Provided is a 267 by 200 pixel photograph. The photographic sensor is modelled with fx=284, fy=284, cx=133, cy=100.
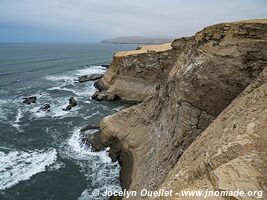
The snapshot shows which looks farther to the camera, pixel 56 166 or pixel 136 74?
pixel 136 74

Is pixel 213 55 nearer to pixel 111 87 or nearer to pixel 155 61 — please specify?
pixel 155 61

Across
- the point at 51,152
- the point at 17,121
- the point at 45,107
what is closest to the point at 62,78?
the point at 45,107

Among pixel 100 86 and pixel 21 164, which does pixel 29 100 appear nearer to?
pixel 100 86

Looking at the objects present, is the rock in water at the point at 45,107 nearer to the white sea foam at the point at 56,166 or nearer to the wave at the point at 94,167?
the wave at the point at 94,167

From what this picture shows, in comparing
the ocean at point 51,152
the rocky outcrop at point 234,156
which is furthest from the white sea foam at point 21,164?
the rocky outcrop at point 234,156

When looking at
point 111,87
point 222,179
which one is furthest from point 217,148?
point 111,87
